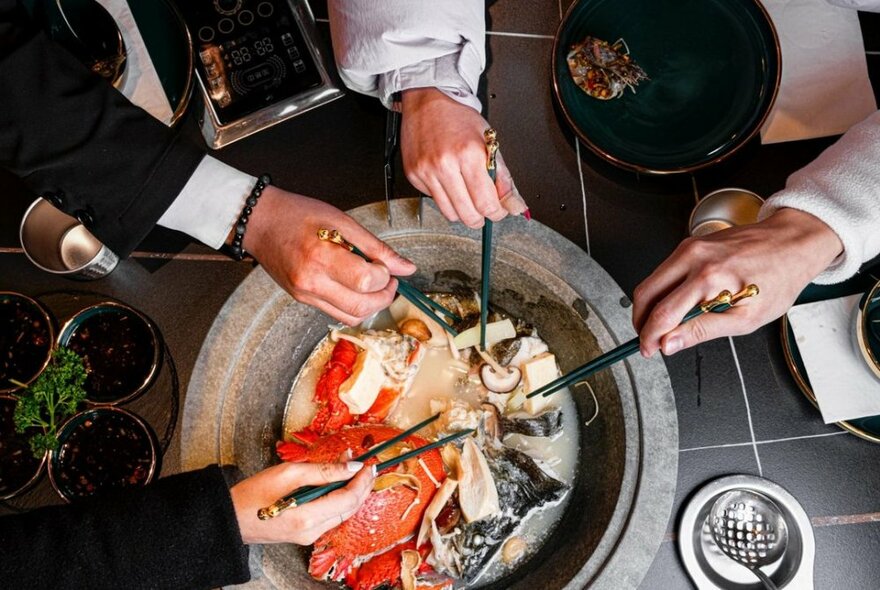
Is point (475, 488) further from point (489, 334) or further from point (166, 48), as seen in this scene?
point (166, 48)

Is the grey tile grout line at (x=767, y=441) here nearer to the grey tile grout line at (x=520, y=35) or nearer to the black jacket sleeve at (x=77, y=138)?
the grey tile grout line at (x=520, y=35)

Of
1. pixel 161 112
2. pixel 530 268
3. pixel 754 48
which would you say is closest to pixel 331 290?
pixel 530 268

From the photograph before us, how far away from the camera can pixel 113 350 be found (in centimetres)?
173

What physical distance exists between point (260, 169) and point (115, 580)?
1.10 metres

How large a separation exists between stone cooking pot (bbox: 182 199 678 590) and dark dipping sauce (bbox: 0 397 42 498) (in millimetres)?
512

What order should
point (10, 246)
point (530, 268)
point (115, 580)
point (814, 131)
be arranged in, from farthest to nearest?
point (10, 246), point (814, 131), point (530, 268), point (115, 580)

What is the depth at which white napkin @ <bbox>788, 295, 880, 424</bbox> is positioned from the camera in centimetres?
160

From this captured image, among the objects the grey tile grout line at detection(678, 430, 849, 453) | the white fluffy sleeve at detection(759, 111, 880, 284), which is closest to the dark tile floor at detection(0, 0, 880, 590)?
the grey tile grout line at detection(678, 430, 849, 453)

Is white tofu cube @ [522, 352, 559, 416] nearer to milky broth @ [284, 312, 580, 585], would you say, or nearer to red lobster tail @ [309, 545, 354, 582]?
milky broth @ [284, 312, 580, 585]

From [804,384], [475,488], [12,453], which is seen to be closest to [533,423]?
[475,488]

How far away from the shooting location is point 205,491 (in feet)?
4.54

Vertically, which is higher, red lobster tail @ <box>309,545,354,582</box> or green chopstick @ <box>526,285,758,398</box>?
green chopstick @ <box>526,285,758,398</box>

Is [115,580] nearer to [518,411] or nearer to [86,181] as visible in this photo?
[86,181]

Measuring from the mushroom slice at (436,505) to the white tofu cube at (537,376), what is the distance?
0.29m
